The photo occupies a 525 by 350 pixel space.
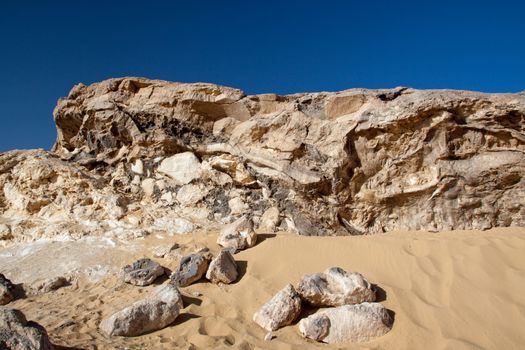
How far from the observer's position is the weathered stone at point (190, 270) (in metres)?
3.44

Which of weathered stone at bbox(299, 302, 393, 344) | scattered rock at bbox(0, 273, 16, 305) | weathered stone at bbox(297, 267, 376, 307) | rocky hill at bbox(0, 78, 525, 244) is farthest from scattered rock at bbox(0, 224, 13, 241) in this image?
weathered stone at bbox(299, 302, 393, 344)

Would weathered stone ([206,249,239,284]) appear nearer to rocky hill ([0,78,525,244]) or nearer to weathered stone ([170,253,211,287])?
weathered stone ([170,253,211,287])

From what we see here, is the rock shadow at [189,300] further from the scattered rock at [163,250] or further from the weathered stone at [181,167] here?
the weathered stone at [181,167]

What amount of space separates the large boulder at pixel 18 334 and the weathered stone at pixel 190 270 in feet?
4.84

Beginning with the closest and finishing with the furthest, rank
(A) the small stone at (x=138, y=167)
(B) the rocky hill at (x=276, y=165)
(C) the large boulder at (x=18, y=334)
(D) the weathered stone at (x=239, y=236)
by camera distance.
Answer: (C) the large boulder at (x=18, y=334), (D) the weathered stone at (x=239, y=236), (B) the rocky hill at (x=276, y=165), (A) the small stone at (x=138, y=167)

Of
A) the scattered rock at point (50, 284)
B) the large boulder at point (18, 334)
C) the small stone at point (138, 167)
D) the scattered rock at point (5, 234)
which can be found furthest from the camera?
the small stone at point (138, 167)

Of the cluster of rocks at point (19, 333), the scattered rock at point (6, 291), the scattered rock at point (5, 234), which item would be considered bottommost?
the scattered rock at point (6, 291)

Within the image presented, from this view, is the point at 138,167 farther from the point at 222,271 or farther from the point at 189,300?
the point at 189,300

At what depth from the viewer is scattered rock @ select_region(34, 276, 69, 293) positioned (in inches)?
147

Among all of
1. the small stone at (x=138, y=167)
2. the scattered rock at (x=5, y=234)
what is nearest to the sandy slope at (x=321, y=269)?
the scattered rock at (x=5, y=234)

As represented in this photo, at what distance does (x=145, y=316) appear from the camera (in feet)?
8.98

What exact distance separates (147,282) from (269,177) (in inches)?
92.6

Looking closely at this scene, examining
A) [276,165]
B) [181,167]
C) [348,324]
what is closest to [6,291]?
[181,167]

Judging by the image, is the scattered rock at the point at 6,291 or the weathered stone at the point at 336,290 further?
the scattered rock at the point at 6,291
